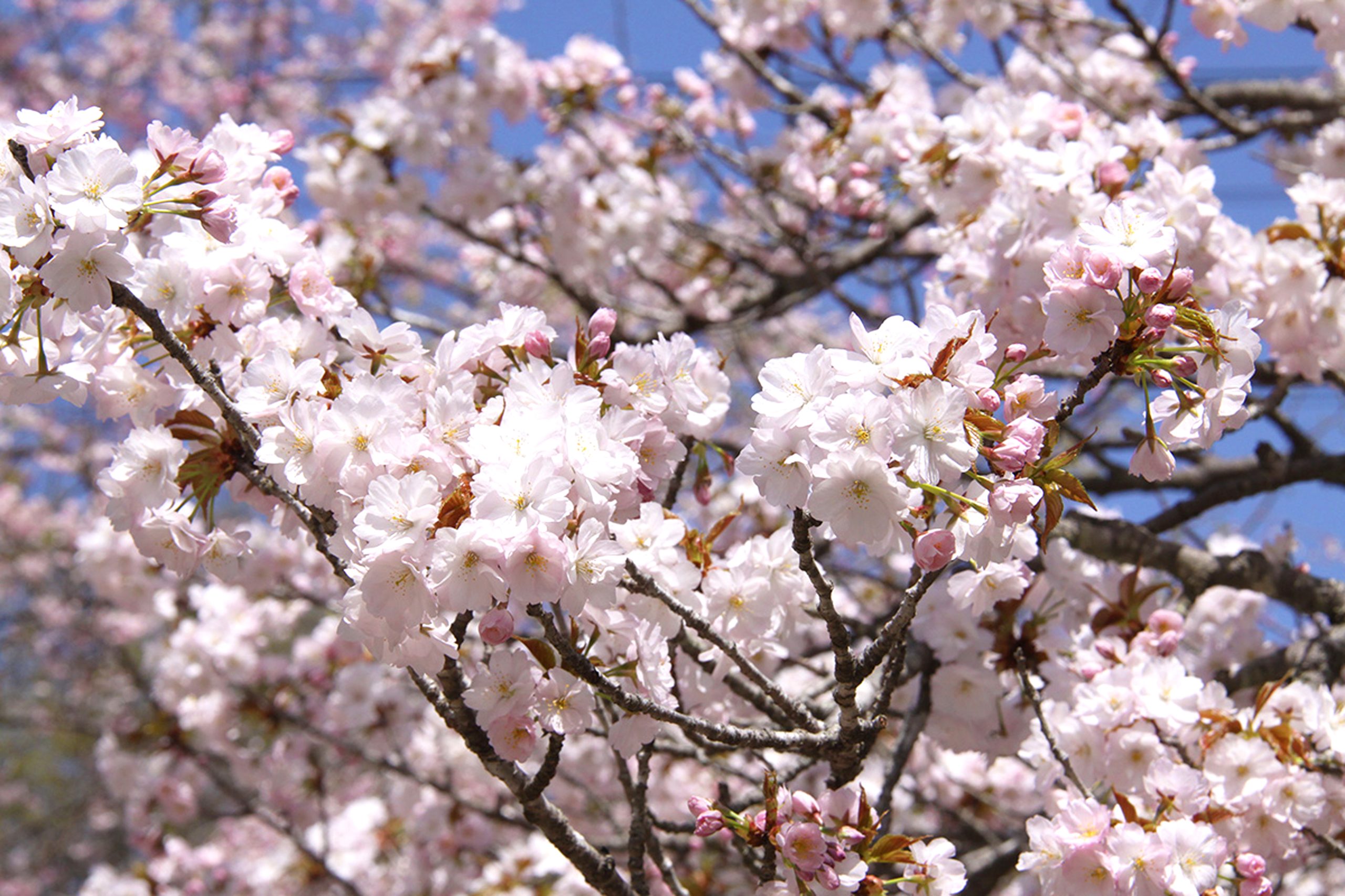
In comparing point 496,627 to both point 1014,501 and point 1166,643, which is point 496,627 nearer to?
point 1014,501

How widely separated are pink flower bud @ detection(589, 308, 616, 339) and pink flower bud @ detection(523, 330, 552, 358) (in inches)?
3.2

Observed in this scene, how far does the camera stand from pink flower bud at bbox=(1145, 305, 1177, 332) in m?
1.37

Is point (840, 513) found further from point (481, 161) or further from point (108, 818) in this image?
point (108, 818)

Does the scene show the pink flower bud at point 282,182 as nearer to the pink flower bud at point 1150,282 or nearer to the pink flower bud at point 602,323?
the pink flower bud at point 602,323

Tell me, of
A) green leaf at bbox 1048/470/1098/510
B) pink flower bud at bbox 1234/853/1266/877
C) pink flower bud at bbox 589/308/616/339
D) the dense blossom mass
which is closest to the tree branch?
the dense blossom mass

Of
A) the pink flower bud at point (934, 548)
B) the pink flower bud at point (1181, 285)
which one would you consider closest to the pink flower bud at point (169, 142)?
the pink flower bud at point (934, 548)

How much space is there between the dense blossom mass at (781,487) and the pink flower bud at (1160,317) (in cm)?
1

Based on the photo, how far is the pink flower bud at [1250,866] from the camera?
169 cm

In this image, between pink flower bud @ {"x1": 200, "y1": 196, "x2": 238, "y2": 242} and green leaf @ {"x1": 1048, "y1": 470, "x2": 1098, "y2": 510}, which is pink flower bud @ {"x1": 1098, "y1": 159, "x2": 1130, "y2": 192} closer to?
green leaf @ {"x1": 1048, "y1": 470, "x2": 1098, "y2": 510}

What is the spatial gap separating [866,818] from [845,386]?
0.79 m

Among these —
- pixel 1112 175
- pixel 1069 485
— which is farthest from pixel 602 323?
pixel 1112 175

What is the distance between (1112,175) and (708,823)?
5.73ft

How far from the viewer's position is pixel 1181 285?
1.44m

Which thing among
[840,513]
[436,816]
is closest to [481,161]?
[436,816]
